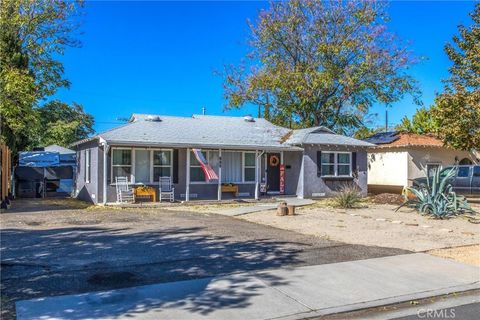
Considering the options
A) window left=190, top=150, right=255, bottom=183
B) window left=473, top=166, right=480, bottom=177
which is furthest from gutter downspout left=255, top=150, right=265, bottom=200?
window left=473, top=166, right=480, bottom=177

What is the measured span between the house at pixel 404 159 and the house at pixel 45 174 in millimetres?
18125

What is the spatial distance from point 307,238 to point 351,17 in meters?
22.5

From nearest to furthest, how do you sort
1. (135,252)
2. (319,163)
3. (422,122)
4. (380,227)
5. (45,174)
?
(135,252)
(380,227)
(319,163)
(45,174)
(422,122)

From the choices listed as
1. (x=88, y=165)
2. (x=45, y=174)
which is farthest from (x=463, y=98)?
(x=45, y=174)

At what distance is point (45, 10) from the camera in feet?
85.3

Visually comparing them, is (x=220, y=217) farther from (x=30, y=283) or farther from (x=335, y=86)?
(x=335, y=86)

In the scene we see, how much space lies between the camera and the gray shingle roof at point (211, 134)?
19.0 metres

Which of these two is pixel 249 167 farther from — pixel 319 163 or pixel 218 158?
pixel 319 163

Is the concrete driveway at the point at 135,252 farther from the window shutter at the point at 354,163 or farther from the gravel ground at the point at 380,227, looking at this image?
the window shutter at the point at 354,163

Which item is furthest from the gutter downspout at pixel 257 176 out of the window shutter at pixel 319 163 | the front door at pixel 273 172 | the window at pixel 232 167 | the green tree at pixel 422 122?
the green tree at pixel 422 122

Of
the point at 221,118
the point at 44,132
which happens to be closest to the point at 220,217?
the point at 221,118

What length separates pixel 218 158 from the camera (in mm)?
20906
